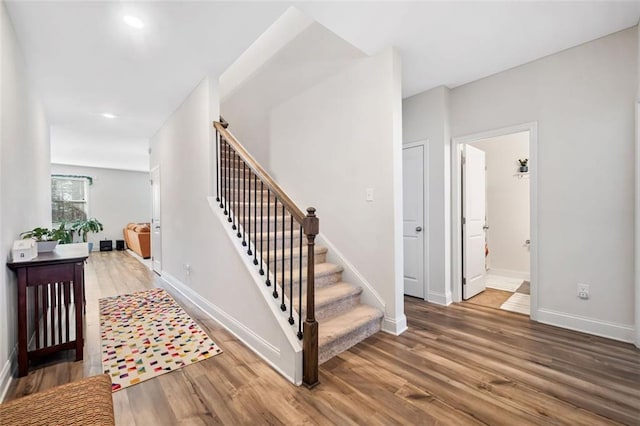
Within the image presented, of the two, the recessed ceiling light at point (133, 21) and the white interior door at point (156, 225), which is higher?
the recessed ceiling light at point (133, 21)

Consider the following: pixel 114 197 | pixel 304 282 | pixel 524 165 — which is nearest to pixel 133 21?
pixel 304 282

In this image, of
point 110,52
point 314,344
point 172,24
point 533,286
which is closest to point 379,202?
point 314,344

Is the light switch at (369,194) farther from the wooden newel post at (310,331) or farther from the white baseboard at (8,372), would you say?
the white baseboard at (8,372)

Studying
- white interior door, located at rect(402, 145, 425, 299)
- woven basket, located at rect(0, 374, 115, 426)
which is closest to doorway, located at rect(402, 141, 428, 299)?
white interior door, located at rect(402, 145, 425, 299)

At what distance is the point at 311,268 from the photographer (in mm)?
1840

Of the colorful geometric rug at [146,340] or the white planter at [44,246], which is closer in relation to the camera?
the colorful geometric rug at [146,340]

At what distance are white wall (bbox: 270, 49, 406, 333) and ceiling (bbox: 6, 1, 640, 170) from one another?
392 mm

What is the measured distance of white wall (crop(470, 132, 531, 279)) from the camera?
470cm

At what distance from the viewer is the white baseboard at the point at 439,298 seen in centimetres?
338

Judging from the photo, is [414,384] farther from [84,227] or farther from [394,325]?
[84,227]

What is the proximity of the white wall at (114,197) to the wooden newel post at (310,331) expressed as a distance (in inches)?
393

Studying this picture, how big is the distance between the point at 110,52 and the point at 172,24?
2.80 ft

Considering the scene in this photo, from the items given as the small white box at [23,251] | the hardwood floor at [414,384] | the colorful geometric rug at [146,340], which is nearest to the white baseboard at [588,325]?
the hardwood floor at [414,384]

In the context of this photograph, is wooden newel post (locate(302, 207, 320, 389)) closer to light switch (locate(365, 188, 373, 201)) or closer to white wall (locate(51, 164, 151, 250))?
light switch (locate(365, 188, 373, 201))
